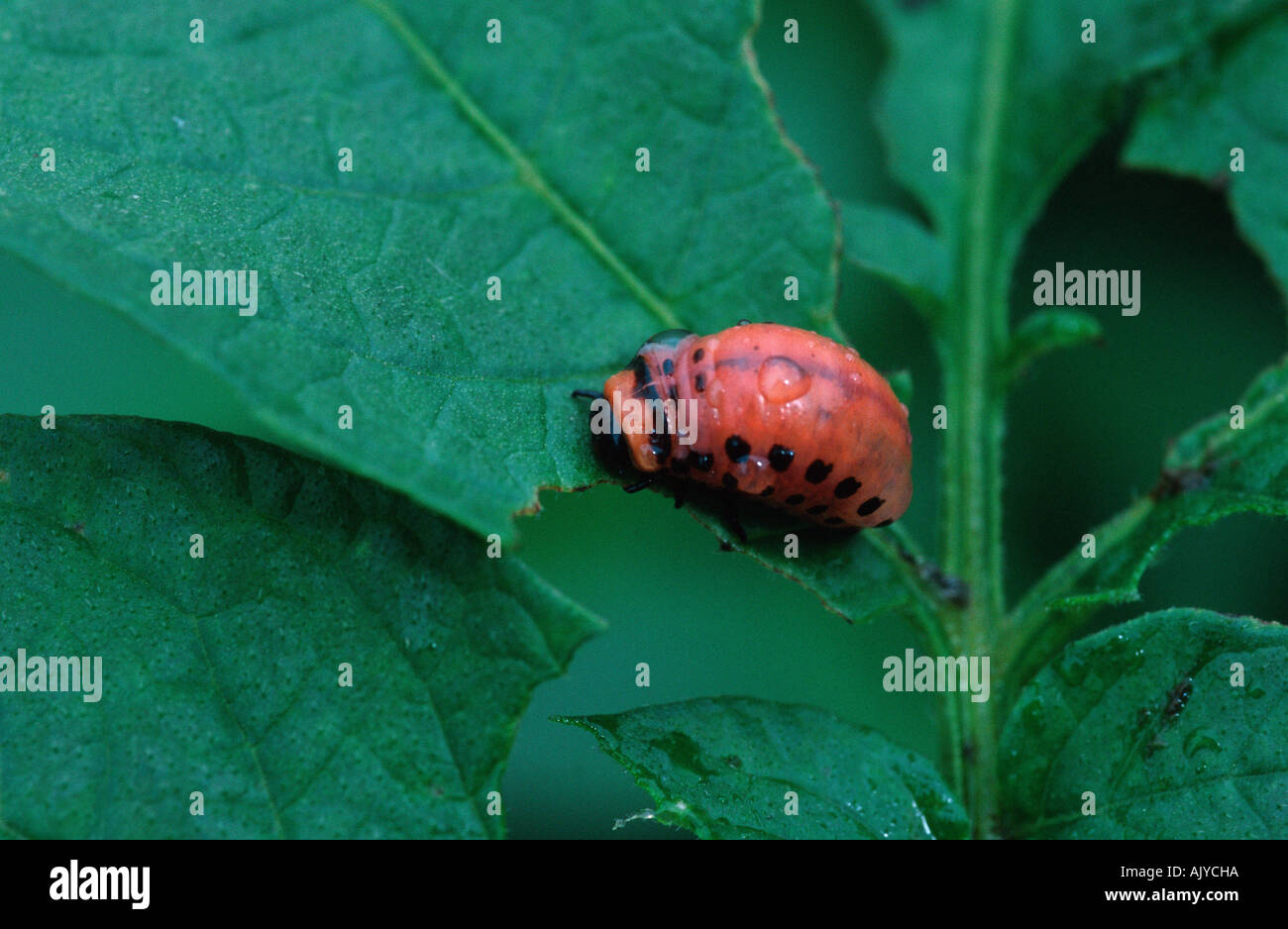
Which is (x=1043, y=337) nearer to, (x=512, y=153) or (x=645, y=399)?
(x=645, y=399)

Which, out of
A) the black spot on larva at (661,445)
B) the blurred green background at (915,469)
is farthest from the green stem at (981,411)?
the black spot on larva at (661,445)

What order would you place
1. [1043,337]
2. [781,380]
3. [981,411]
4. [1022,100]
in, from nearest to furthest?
[781,380]
[1043,337]
[981,411]
[1022,100]

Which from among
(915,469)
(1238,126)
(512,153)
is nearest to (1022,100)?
(1238,126)

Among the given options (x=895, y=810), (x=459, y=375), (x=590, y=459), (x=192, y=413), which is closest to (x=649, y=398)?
(x=590, y=459)

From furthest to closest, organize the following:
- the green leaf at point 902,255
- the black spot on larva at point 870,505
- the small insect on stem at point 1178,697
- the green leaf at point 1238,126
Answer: the green leaf at point 1238,126
the green leaf at point 902,255
the black spot on larva at point 870,505
the small insect on stem at point 1178,697

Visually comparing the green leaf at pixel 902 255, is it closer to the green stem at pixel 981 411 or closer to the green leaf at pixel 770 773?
the green stem at pixel 981 411

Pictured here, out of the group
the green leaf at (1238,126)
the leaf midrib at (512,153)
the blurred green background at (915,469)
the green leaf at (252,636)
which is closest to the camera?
the green leaf at (252,636)
